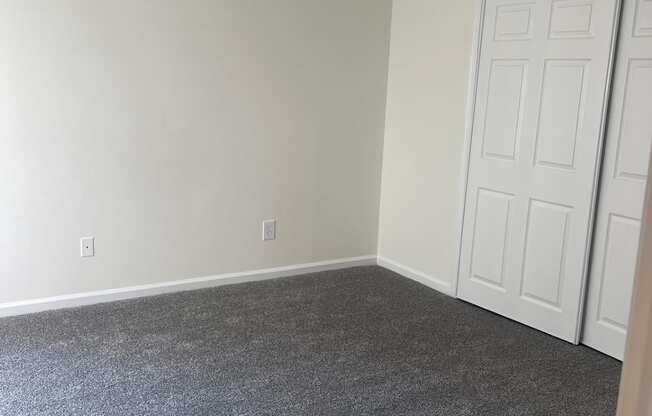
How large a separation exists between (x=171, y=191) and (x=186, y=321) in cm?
82

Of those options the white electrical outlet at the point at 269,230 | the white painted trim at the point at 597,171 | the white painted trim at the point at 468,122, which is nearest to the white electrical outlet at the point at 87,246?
the white electrical outlet at the point at 269,230

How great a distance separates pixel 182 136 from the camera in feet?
12.5

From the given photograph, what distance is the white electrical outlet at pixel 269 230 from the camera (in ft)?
13.8

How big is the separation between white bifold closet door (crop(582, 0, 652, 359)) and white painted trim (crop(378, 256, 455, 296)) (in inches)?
38.6

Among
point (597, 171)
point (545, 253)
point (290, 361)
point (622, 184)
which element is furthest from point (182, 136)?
point (622, 184)

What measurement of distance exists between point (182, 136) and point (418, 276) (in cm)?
180

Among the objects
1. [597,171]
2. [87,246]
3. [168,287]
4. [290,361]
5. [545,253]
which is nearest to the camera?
[290,361]

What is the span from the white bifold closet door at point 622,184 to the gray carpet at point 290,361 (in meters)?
0.23

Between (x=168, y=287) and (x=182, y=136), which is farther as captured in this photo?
(x=168, y=287)

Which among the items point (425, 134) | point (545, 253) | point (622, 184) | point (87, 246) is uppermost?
point (425, 134)

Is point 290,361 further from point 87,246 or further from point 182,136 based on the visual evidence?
point 182,136

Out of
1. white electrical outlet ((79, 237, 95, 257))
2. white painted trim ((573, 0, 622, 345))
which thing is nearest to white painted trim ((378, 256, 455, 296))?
white painted trim ((573, 0, 622, 345))

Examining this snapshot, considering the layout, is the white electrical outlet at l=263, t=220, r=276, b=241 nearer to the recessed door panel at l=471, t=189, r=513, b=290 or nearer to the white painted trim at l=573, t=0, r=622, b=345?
the recessed door panel at l=471, t=189, r=513, b=290

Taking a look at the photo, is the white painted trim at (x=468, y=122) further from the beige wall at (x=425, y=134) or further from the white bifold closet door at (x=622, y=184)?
the white bifold closet door at (x=622, y=184)
